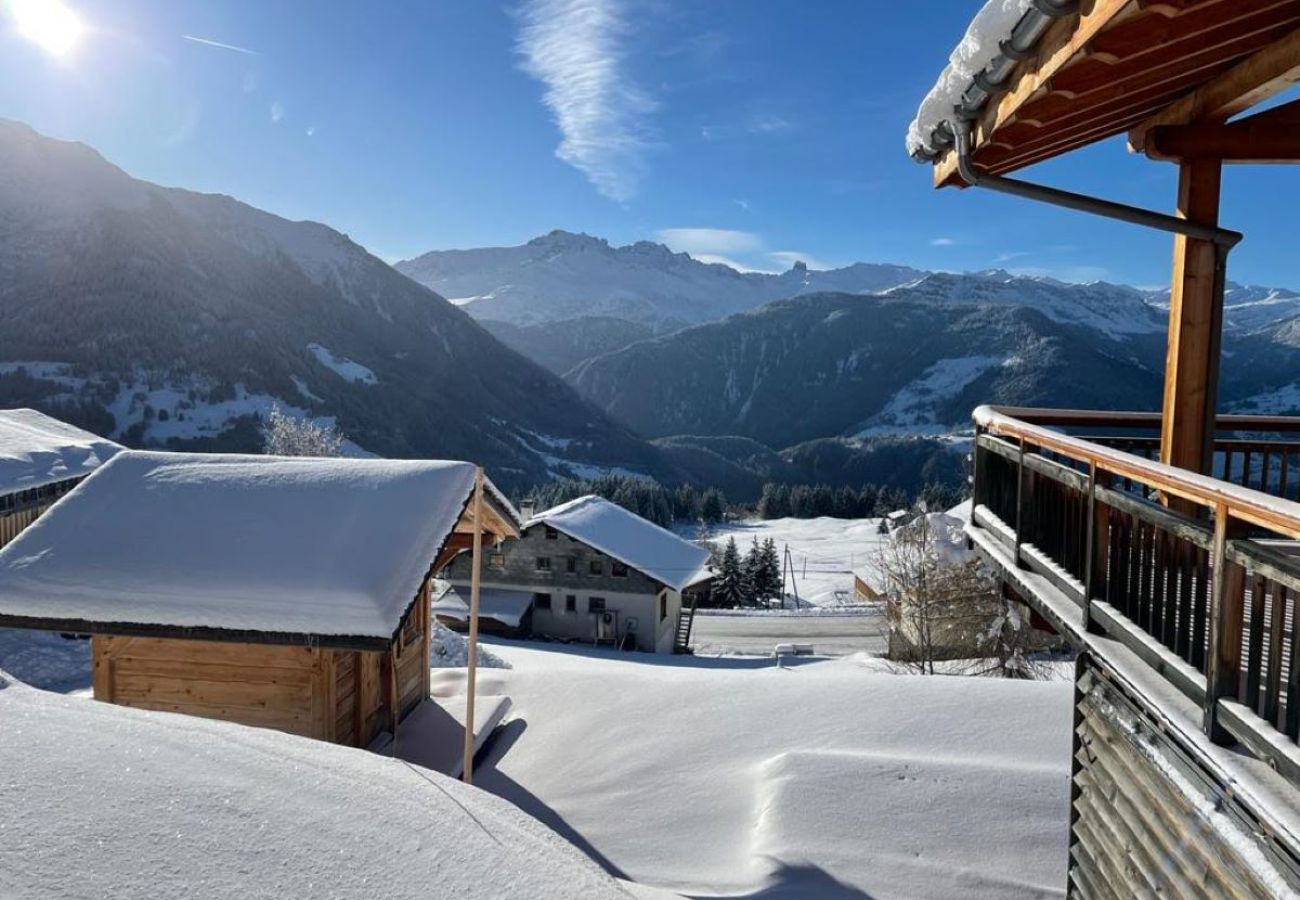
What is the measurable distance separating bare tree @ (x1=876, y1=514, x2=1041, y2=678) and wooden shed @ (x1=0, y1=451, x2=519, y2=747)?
1442cm

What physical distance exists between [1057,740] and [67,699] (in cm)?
845

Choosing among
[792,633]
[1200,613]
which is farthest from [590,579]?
[1200,613]

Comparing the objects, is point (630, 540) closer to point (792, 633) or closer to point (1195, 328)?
point (792, 633)

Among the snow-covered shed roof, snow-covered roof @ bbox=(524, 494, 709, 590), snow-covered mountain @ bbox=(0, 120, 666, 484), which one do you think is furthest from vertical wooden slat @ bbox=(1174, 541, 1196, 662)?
snow-covered mountain @ bbox=(0, 120, 666, 484)

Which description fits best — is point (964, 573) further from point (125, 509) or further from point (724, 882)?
point (125, 509)

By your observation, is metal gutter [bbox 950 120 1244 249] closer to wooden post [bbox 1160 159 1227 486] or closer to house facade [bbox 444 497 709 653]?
wooden post [bbox 1160 159 1227 486]

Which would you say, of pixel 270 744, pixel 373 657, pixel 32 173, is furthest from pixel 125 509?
pixel 32 173

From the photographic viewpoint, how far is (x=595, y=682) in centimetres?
1145

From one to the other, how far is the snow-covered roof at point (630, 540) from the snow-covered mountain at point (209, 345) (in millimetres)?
85137

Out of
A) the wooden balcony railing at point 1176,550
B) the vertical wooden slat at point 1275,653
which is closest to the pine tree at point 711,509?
the wooden balcony railing at point 1176,550

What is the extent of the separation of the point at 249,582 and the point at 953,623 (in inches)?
741

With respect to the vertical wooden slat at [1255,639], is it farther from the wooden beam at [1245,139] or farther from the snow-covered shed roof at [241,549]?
the snow-covered shed roof at [241,549]

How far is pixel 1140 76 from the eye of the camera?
13.0ft

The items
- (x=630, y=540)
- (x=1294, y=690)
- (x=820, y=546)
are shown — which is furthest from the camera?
(x=820, y=546)
